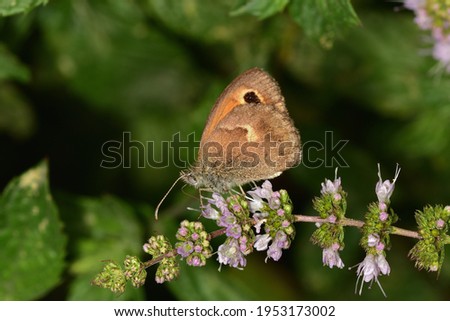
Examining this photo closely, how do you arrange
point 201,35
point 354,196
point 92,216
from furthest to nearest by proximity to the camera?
point 354,196 < point 201,35 < point 92,216

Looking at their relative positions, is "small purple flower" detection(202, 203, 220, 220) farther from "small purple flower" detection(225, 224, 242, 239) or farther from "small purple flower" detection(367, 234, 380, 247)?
"small purple flower" detection(367, 234, 380, 247)

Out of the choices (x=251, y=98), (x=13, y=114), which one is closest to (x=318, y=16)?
(x=251, y=98)

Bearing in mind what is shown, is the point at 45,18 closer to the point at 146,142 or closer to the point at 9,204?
the point at 146,142

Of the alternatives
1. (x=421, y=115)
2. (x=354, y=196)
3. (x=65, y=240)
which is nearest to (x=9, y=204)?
(x=65, y=240)

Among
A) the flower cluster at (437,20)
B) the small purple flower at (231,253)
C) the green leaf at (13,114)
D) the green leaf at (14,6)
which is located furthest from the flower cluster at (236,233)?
the green leaf at (13,114)

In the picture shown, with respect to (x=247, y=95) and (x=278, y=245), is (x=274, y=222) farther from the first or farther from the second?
(x=247, y=95)

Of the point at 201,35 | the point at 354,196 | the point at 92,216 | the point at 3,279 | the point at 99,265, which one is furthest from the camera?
the point at 354,196
